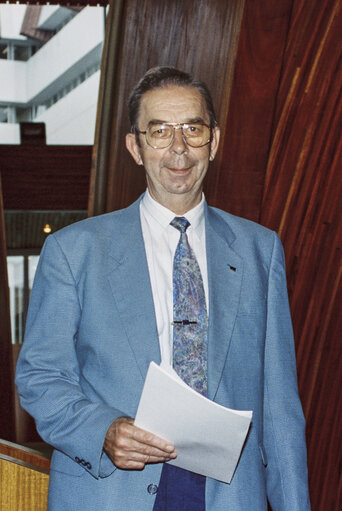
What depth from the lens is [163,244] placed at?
1854 mm

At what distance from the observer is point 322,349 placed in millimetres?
2730

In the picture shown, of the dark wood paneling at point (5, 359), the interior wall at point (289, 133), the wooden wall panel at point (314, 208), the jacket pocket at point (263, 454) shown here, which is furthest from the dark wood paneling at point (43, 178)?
the jacket pocket at point (263, 454)

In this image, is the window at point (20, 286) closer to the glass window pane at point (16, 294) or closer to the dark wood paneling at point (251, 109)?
the glass window pane at point (16, 294)

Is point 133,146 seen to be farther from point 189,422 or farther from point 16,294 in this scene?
point 16,294

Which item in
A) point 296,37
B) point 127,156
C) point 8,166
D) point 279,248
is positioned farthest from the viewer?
point 8,166

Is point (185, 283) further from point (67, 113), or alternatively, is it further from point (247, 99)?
point (67, 113)

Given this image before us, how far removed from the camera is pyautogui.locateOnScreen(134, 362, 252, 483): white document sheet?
4.66ft

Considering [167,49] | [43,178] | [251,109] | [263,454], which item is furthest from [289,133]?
[43,178]

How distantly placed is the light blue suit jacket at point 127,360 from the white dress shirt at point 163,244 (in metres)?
0.03

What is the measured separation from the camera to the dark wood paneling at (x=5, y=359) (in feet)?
16.7

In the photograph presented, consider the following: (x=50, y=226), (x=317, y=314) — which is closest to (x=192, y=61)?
(x=317, y=314)

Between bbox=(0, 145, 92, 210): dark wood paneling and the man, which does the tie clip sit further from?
bbox=(0, 145, 92, 210): dark wood paneling

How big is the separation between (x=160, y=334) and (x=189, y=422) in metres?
0.29

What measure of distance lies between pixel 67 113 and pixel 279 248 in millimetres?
15875
